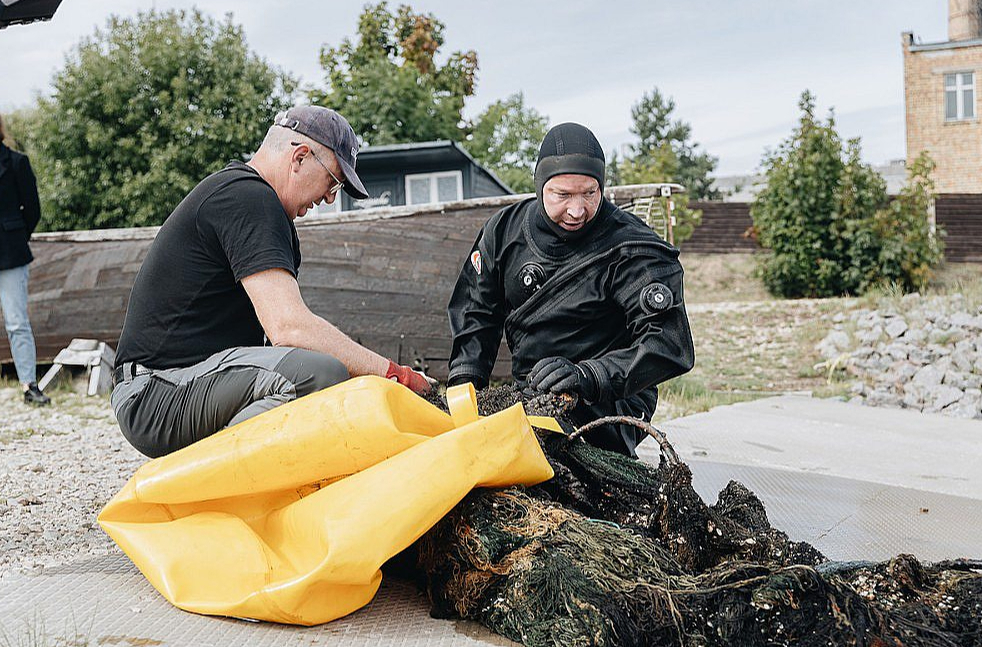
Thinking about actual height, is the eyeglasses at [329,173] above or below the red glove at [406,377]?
above

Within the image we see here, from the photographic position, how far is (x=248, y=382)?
2398mm

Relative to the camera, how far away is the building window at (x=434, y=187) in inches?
606

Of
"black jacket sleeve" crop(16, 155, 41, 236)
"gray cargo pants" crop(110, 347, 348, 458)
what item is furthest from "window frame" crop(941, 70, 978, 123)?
"gray cargo pants" crop(110, 347, 348, 458)

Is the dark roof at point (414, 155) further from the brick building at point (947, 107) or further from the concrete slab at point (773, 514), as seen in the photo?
the brick building at point (947, 107)

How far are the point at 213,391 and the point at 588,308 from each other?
128 cm

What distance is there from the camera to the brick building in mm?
25984

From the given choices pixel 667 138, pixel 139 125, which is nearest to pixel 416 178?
pixel 139 125

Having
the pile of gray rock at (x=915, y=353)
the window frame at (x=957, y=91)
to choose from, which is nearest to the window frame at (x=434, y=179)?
the pile of gray rock at (x=915, y=353)

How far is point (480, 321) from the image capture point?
10.8ft

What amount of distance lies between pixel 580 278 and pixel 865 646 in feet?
5.39

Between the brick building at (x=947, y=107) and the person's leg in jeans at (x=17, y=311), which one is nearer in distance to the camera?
the person's leg in jeans at (x=17, y=311)

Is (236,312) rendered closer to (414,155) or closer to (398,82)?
(414,155)

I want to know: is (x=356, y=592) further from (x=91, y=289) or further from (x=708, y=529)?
(x=91, y=289)

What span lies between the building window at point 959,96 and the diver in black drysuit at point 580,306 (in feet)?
89.5
